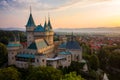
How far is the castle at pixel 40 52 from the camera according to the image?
1144 inches

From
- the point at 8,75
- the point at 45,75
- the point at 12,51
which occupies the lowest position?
the point at 8,75

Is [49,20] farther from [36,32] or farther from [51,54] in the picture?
[51,54]

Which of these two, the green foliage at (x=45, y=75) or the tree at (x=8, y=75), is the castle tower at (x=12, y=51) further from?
the green foliage at (x=45, y=75)

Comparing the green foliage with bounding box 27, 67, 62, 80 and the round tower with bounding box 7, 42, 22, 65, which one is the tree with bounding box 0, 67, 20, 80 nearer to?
the green foliage with bounding box 27, 67, 62, 80

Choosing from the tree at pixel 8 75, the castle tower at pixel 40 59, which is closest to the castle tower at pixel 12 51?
the castle tower at pixel 40 59

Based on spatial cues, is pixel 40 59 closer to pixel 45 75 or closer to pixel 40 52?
pixel 40 52

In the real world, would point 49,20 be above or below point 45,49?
above

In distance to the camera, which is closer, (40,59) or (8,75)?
(8,75)

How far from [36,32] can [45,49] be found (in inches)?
164

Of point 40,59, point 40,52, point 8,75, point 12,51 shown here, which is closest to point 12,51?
point 12,51

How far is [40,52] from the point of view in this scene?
100 feet

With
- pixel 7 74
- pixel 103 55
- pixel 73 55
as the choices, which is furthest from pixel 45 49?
pixel 103 55

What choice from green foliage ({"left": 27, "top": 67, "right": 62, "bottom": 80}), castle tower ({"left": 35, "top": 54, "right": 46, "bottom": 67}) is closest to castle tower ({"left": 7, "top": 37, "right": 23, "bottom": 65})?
castle tower ({"left": 35, "top": 54, "right": 46, "bottom": 67})

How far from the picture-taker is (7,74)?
22938 millimetres
